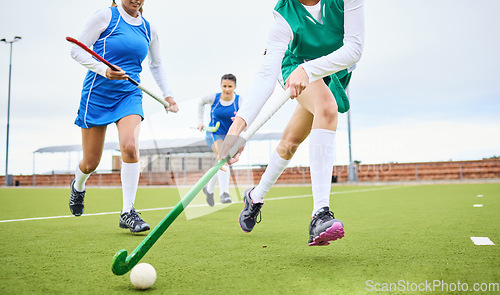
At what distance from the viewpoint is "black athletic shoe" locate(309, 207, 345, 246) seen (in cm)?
228

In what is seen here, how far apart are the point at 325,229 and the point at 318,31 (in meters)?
1.28

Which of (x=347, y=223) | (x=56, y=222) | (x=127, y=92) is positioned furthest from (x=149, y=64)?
(x=347, y=223)

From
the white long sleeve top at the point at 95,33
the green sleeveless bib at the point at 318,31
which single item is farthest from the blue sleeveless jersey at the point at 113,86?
the green sleeveless bib at the point at 318,31

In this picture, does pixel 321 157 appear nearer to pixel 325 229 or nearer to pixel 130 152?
pixel 325 229

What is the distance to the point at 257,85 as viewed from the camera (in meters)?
2.63

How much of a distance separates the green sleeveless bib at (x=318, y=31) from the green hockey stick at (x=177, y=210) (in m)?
0.52

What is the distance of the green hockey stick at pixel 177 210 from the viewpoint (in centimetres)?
189

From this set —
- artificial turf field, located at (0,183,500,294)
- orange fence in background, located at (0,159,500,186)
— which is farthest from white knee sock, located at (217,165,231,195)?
orange fence in background, located at (0,159,500,186)

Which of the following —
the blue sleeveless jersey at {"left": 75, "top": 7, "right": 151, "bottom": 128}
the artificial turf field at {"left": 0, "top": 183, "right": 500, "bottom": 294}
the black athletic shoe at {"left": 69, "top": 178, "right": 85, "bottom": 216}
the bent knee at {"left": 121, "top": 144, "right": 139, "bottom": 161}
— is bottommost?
the artificial turf field at {"left": 0, "top": 183, "right": 500, "bottom": 294}

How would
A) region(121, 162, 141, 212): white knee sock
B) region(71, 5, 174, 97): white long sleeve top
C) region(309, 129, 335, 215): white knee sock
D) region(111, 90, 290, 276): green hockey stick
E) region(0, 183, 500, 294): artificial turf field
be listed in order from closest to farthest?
region(0, 183, 500, 294): artificial turf field < region(111, 90, 290, 276): green hockey stick < region(309, 129, 335, 215): white knee sock < region(71, 5, 174, 97): white long sleeve top < region(121, 162, 141, 212): white knee sock

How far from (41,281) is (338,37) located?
2.20 metres

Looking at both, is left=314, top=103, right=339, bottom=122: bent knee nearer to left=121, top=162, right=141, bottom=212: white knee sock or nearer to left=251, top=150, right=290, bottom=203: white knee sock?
left=251, top=150, right=290, bottom=203: white knee sock

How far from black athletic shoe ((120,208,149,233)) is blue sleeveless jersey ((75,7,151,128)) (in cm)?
81

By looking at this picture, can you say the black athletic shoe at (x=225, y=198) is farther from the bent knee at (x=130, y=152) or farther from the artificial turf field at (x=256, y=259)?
the bent knee at (x=130, y=152)
